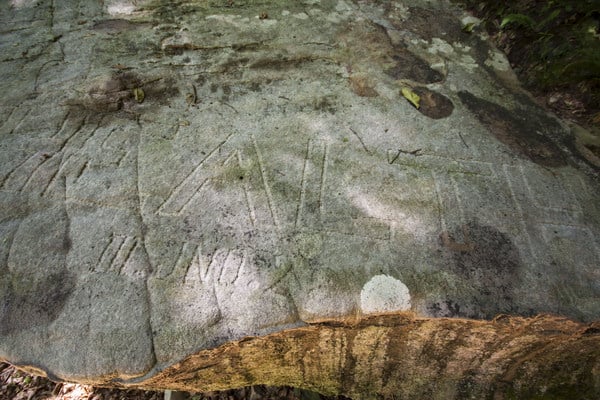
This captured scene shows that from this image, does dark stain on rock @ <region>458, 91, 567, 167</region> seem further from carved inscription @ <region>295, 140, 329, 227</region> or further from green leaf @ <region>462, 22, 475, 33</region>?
carved inscription @ <region>295, 140, 329, 227</region>

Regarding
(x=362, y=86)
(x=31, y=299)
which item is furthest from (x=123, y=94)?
(x=362, y=86)

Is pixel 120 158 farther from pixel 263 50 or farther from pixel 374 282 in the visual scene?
pixel 374 282

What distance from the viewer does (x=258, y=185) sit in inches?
69.4

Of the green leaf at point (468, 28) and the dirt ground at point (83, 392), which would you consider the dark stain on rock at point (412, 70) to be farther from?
the dirt ground at point (83, 392)

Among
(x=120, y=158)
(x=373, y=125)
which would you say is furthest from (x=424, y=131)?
(x=120, y=158)

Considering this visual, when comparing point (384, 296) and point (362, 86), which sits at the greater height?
point (362, 86)

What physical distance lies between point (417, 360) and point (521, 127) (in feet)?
4.34

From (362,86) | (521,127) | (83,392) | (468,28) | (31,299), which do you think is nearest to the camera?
(31,299)

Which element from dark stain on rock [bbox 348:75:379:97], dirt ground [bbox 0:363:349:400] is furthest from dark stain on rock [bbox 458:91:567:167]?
dirt ground [bbox 0:363:349:400]

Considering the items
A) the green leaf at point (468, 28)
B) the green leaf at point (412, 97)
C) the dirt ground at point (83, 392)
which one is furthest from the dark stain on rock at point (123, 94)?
the green leaf at point (468, 28)

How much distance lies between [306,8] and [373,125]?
1.19 meters

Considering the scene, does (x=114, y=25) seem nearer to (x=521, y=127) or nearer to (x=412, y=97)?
(x=412, y=97)

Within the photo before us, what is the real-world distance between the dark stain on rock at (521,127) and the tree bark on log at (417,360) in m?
0.88

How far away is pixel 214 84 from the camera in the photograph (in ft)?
7.26
